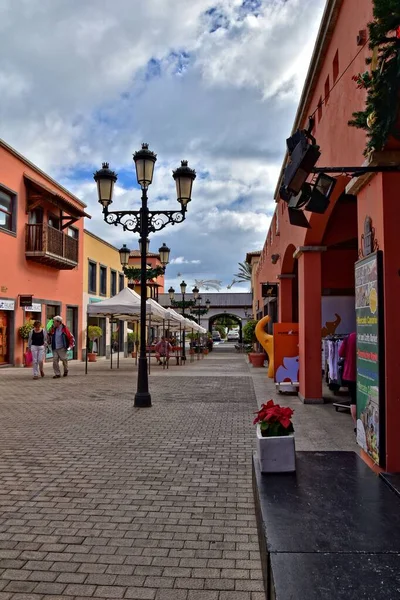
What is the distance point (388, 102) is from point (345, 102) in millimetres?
2810

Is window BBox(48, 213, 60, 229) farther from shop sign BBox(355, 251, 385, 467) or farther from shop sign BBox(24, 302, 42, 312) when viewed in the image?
shop sign BBox(355, 251, 385, 467)

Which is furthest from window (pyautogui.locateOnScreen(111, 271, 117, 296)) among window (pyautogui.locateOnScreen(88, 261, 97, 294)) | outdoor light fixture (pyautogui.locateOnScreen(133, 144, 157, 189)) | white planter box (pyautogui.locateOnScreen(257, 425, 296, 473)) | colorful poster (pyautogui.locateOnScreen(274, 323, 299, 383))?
white planter box (pyautogui.locateOnScreen(257, 425, 296, 473))

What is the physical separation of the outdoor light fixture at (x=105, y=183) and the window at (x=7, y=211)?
9.88 metres

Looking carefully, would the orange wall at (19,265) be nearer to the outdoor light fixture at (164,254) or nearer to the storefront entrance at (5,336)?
the storefront entrance at (5,336)

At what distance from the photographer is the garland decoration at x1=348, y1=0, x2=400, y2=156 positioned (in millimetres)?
2994

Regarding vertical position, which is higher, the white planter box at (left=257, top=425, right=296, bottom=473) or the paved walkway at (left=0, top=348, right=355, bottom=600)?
the white planter box at (left=257, top=425, right=296, bottom=473)

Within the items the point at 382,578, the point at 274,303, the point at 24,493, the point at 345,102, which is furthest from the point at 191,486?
the point at 274,303

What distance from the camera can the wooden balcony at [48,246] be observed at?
19594 millimetres

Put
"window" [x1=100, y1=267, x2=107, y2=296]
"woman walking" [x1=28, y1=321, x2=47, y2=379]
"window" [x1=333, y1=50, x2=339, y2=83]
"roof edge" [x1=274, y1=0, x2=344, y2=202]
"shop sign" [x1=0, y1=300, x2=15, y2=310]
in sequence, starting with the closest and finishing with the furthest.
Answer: "roof edge" [x1=274, y1=0, x2=344, y2=202] → "window" [x1=333, y1=50, x2=339, y2=83] → "woman walking" [x1=28, y1=321, x2=47, y2=379] → "shop sign" [x1=0, y1=300, x2=15, y2=310] → "window" [x1=100, y1=267, x2=107, y2=296]

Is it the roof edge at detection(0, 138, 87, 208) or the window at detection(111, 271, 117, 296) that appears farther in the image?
the window at detection(111, 271, 117, 296)

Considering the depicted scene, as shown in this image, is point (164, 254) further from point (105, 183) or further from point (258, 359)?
point (105, 183)

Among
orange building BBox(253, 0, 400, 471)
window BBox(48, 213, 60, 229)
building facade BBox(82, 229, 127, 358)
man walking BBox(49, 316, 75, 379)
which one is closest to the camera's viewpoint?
orange building BBox(253, 0, 400, 471)

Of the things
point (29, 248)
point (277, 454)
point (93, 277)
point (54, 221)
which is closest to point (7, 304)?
point (29, 248)

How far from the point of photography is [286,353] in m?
11.1
